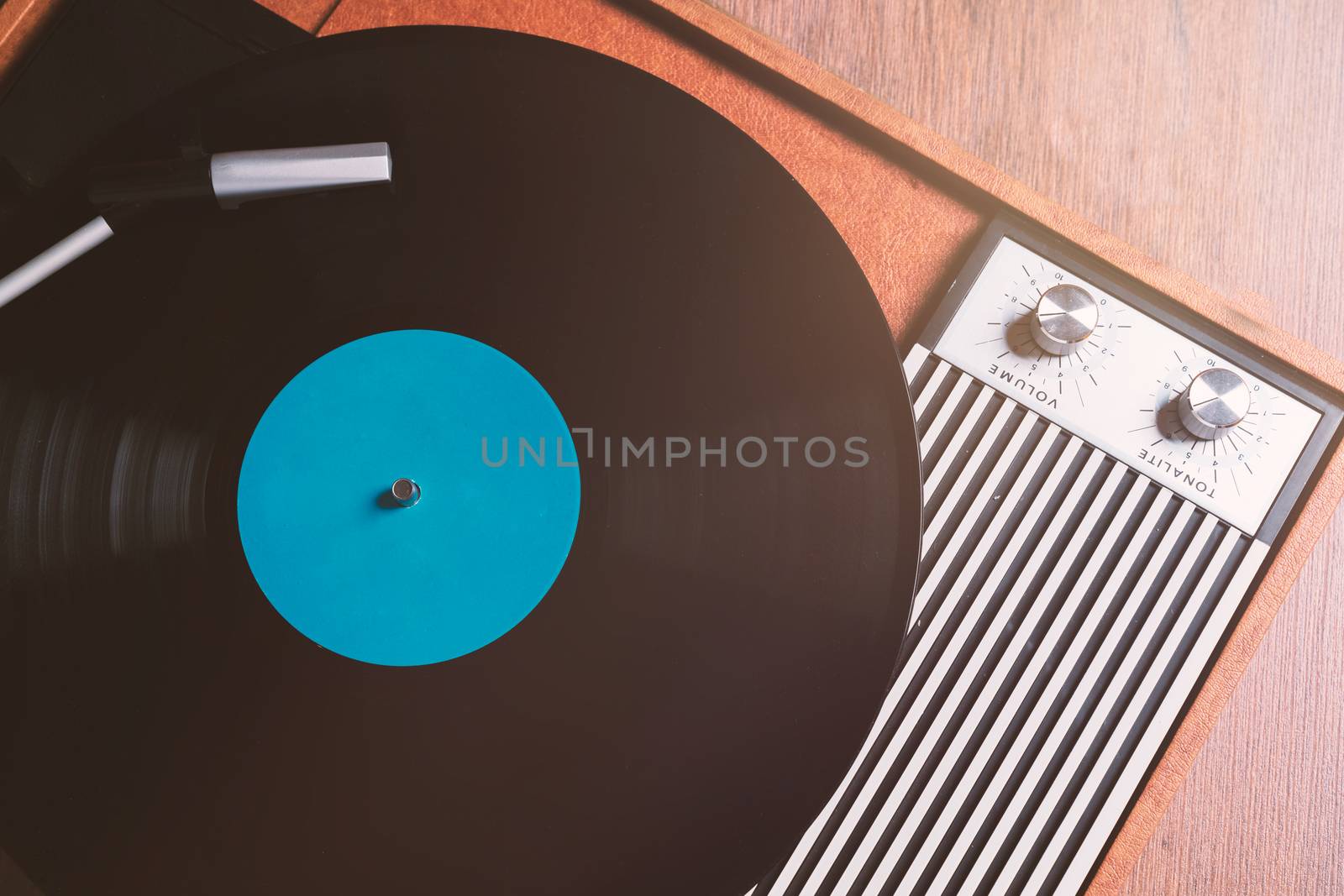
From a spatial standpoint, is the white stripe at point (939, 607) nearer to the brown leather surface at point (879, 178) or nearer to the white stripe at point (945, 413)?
the white stripe at point (945, 413)

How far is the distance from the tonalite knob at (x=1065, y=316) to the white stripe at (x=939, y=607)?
0.08 m

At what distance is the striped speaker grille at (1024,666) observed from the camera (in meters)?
0.65

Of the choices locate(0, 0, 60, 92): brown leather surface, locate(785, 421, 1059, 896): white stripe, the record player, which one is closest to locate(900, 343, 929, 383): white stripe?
the record player

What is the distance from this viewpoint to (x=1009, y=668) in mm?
665

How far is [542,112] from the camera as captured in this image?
Answer: 0.66 m

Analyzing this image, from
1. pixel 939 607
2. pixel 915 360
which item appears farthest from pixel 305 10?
pixel 939 607

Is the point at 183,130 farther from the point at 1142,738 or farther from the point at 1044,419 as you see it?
the point at 1142,738

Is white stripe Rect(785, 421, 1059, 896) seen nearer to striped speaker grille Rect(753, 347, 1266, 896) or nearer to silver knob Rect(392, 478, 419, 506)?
striped speaker grille Rect(753, 347, 1266, 896)

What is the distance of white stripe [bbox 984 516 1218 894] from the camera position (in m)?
0.64

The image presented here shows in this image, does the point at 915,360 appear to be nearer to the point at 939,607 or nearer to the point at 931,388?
the point at 931,388

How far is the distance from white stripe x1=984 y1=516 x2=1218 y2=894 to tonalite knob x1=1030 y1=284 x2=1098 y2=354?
20 centimetres

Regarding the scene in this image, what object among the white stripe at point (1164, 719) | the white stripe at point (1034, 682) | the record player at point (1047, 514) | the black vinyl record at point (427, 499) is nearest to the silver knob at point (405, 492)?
the black vinyl record at point (427, 499)

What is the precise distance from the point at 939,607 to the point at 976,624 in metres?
0.03

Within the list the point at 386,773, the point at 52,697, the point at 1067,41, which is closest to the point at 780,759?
the point at 386,773
